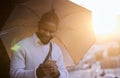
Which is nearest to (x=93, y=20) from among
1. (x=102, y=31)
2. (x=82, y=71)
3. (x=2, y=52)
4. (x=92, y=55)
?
(x=102, y=31)

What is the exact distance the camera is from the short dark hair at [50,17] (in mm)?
1603

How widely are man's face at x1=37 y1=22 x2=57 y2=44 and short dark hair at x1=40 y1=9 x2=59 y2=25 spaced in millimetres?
21

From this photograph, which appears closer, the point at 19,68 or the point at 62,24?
the point at 19,68

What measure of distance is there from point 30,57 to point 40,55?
2.3 inches

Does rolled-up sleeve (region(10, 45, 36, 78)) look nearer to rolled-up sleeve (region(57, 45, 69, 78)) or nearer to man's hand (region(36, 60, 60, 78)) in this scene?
man's hand (region(36, 60, 60, 78))

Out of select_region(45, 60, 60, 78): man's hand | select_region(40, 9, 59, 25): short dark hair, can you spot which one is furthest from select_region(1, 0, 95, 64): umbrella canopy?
select_region(45, 60, 60, 78): man's hand

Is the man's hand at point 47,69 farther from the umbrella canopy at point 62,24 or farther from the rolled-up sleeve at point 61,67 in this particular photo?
the umbrella canopy at point 62,24

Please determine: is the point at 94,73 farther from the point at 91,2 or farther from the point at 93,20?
the point at 91,2

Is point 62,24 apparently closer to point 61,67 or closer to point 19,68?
point 61,67

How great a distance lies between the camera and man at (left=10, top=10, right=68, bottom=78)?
1.53m

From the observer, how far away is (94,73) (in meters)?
1.62

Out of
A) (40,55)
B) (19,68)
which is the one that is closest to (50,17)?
(40,55)

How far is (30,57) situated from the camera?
158 centimetres

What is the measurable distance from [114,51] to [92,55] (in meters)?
0.13
